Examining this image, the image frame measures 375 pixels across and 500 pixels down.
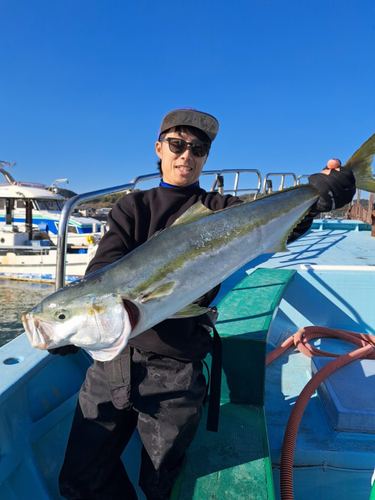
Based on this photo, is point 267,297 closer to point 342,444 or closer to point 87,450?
point 342,444

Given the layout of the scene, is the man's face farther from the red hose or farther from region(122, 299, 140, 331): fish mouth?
the red hose

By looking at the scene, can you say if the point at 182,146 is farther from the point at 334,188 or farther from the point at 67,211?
the point at 67,211

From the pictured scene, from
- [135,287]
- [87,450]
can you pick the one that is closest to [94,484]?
[87,450]

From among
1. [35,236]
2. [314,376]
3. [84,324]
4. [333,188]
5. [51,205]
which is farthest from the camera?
[51,205]

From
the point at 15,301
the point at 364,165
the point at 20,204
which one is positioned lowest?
the point at 15,301

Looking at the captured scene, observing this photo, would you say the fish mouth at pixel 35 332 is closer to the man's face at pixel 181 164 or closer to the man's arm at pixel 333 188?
the man's face at pixel 181 164

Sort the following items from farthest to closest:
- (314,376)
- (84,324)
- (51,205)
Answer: (51,205) < (314,376) < (84,324)

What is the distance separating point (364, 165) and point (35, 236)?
79.2ft

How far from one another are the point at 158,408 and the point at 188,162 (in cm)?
140

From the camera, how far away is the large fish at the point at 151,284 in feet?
4.79

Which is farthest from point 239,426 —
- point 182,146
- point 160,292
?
point 182,146

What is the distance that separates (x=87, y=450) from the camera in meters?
1.70

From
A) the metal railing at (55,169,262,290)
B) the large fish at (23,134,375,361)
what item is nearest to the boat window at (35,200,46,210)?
the metal railing at (55,169,262,290)

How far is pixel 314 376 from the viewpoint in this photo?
2.44 metres
